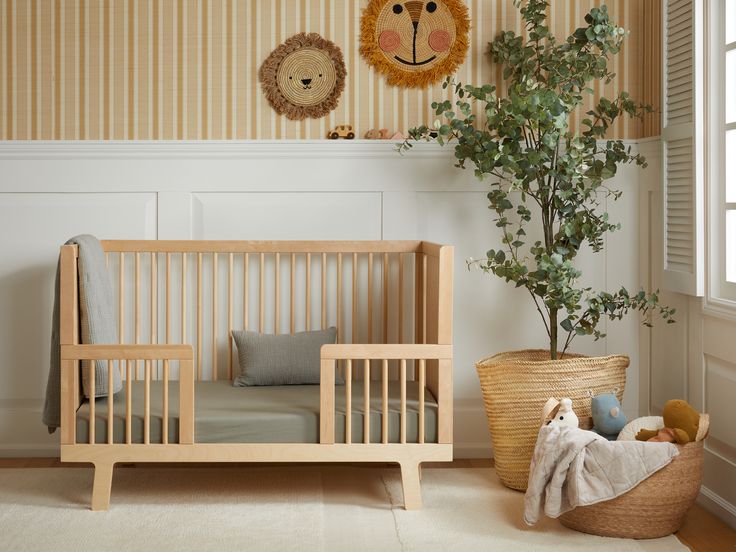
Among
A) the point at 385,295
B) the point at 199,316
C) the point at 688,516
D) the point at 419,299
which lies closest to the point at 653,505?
the point at 688,516

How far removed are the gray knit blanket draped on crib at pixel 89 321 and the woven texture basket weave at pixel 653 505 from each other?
4.98 feet

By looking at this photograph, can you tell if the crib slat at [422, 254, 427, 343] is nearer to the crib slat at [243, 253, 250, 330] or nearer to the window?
the crib slat at [243, 253, 250, 330]

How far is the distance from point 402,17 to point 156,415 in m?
1.76

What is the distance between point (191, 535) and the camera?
243 cm

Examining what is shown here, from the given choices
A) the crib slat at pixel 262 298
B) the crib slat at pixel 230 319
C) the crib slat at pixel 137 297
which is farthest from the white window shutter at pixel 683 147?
the crib slat at pixel 137 297

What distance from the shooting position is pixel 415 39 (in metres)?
3.35

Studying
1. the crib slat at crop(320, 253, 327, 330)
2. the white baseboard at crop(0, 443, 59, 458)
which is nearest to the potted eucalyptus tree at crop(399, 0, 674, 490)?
the crib slat at crop(320, 253, 327, 330)

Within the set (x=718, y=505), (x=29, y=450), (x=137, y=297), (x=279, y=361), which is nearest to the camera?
(x=718, y=505)

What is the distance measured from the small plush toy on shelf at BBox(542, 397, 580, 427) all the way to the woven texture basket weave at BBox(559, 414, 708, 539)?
29 centimetres

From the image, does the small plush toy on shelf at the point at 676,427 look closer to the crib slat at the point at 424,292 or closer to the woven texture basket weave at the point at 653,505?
the woven texture basket weave at the point at 653,505

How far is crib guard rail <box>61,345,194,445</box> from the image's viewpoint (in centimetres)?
260

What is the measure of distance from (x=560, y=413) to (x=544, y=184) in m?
0.84

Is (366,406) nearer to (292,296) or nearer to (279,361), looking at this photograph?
(279,361)

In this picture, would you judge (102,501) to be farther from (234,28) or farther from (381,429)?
(234,28)
